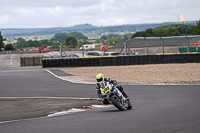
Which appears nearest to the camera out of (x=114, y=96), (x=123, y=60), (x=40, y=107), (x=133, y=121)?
(x=133, y=121)

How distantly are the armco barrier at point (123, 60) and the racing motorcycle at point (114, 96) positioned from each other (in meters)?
21.2

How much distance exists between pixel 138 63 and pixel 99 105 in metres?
20.5

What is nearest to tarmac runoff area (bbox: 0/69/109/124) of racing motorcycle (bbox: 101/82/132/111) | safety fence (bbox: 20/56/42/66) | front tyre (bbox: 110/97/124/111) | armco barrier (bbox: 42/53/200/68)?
racing motorcycle (bbox: 101/82/132/111)

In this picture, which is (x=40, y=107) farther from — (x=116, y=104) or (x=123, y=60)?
(x=123, y=60)

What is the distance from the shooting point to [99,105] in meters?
11.6

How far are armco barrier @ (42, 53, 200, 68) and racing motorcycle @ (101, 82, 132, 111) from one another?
69.7 feet

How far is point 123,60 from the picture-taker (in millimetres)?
32031

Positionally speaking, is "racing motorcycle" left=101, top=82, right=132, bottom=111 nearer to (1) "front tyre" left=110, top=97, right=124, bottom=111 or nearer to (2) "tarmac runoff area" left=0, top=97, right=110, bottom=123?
(1) "front tyre" left=110, top=97, right=124, bottom=111

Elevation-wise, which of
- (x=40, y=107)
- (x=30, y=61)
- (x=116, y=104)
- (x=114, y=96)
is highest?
(x=30, y=61)

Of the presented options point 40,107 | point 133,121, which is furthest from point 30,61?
point 133,121

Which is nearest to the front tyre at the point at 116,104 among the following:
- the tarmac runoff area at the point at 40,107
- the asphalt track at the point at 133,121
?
the asphalt track at the point at 133,121

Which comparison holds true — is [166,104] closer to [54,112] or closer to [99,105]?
[99,105]

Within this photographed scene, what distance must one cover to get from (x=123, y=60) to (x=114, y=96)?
22.3 m

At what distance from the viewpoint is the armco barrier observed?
3042 cm
